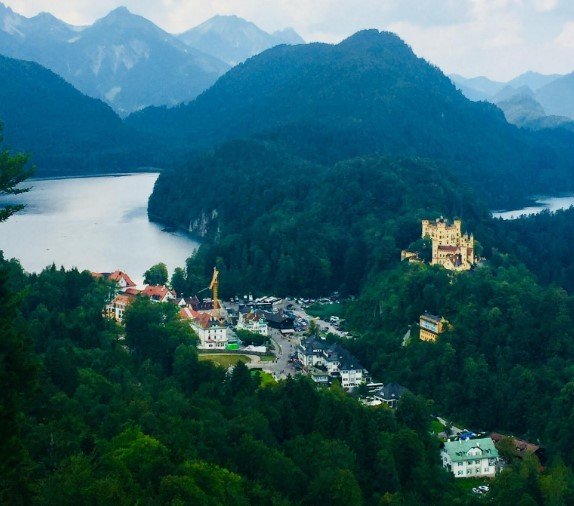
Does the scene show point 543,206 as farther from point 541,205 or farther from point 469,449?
point 469,449

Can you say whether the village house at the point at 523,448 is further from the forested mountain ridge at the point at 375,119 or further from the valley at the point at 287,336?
the forested mountain ridge at the point at 375,119

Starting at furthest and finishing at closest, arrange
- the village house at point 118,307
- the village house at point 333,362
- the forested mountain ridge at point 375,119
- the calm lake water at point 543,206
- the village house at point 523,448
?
the forested mountain ridge at point 375,119
the calm lake water at point 543,206
the village house at point 118,307
the village house at point 333,362
the village house at point 523,448

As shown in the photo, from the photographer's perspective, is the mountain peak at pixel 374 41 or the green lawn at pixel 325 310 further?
the mountain peak at pixel 374 41

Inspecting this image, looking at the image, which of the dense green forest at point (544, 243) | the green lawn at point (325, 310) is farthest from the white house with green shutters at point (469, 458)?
the dense green forest at point (544, 243)

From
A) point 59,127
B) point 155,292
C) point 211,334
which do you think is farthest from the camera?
point 59,127

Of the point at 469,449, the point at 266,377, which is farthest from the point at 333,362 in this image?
the point at 469,449

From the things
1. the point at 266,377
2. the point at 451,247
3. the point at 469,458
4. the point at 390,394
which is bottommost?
the point at 469,458
